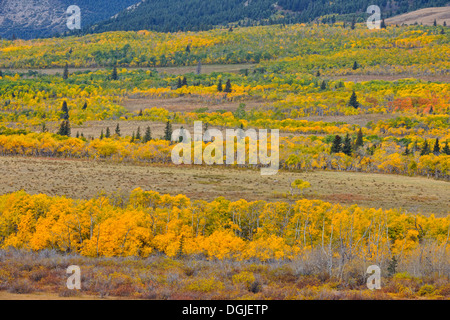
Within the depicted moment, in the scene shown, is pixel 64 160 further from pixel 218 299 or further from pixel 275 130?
pixel 218 299

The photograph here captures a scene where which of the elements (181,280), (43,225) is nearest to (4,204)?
(43,225)

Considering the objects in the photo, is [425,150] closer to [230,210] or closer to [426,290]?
[230,210]

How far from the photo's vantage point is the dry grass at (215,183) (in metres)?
71.2

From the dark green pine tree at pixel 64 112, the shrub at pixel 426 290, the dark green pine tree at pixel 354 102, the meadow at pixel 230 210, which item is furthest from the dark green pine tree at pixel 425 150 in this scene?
the dark green pine tree at pixel 64 112

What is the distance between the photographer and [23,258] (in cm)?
2659

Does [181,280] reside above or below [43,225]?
above

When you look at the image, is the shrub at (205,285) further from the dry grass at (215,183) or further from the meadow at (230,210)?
the dry grass at (215,183)

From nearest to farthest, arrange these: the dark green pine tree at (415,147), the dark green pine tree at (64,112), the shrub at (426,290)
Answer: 1. the shrub at (426,290)
2. the dark green pine tree at (415,147)
3. the dark green pine tree at (64,112)

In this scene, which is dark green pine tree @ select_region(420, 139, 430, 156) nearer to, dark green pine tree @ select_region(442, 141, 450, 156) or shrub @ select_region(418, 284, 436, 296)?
dark green pine tree @ select_region(442, 141, 450, 156)

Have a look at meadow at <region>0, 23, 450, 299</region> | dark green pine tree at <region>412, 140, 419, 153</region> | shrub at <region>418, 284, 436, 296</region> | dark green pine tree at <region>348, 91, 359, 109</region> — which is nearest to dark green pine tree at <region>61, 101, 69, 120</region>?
meadow at <region>0, 23, 450, 299</region>

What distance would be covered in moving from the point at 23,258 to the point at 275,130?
126558 millimetres

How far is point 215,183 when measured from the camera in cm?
8169

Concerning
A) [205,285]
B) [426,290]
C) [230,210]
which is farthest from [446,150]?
[205,285]
